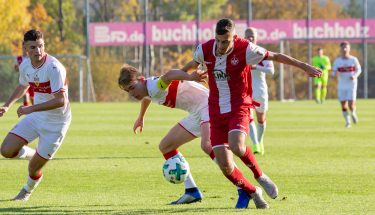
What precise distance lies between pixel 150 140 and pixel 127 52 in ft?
196

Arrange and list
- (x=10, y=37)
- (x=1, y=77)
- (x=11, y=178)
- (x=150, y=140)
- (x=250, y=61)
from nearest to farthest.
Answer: (x=250, y=61) → (x=11, y=178) → (x=150, y=140) → (x=1, y=77) → (x=10, y=37)

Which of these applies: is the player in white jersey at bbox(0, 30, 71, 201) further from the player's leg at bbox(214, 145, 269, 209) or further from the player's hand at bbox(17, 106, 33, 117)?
the player's leg at bbox(214, 145, 269, 209)

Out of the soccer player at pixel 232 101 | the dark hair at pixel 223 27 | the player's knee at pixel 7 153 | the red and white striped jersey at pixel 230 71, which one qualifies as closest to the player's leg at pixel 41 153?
the player's knee at pixel 7 153

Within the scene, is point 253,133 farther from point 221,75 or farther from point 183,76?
point 183,76

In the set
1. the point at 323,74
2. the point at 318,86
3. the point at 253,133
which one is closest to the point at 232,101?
the point at 253,133

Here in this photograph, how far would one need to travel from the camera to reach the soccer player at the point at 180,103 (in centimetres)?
1117

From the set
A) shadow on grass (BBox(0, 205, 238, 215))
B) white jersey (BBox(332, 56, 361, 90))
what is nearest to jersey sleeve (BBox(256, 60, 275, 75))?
shadow on grass (BBox(0, 205, 238, 215))

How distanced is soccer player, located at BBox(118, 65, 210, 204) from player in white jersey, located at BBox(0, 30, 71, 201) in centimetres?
86

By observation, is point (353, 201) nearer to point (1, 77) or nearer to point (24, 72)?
point (24, 72)

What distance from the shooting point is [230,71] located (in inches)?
424

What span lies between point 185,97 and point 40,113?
67.0 inches

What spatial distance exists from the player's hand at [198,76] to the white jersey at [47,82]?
5.61 feet

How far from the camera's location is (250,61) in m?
10.8

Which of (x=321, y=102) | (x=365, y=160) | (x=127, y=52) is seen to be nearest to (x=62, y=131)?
(x=365, y=160)
